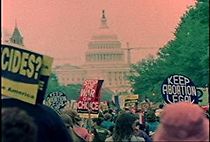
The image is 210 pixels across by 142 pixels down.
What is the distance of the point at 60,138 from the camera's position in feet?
15.3

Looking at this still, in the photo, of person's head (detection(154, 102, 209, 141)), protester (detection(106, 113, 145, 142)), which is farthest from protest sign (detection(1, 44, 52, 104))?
protester (detection(106, 113, 145, 142))

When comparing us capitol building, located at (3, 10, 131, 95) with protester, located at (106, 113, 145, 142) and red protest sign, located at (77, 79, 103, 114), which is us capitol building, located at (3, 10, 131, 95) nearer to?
red protest sign, located at (77, 79, 103, 114)

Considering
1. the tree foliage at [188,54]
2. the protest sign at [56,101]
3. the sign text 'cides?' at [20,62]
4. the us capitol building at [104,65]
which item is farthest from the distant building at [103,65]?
the sign text 'cides?' at [20,62]

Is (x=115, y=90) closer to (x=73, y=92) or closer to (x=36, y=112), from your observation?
(x=73, y=92)

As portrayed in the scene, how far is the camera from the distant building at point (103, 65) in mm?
98312

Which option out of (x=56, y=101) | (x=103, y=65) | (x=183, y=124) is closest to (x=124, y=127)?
(x=183, y=124)

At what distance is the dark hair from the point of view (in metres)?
6.98

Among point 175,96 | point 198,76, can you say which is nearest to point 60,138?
point 175,96

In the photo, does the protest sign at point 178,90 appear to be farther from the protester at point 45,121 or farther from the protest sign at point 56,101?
the protest sign at point 56,101

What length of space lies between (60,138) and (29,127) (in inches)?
28.3

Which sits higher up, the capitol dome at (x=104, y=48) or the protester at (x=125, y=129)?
the capitol dome at (x=104, y=48)

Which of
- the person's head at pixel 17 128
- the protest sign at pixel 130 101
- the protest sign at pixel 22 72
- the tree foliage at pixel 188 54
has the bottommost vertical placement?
the person's head at pixel 17 128

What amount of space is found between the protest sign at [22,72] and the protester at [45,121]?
7 cm

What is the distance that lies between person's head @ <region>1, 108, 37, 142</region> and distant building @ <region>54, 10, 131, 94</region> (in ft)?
305
